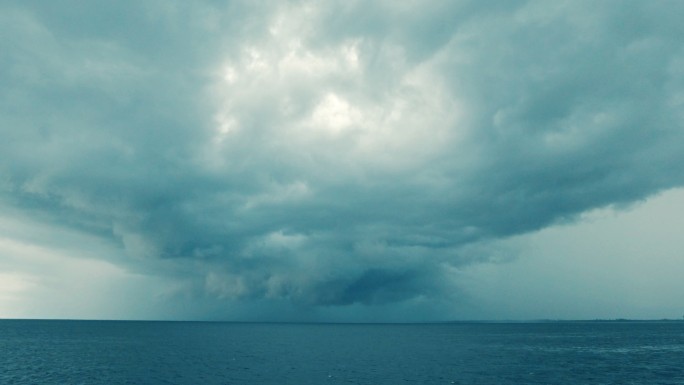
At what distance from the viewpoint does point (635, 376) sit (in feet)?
346

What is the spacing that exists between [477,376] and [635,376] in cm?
3541

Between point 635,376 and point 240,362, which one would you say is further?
point 240,362

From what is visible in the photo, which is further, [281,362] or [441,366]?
[281,362]

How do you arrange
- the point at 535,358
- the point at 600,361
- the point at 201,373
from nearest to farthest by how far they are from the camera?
1. the point at 201,373
2. the point at 600,361
3. the point at 535,358

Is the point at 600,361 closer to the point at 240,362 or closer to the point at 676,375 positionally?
the point at 676,375

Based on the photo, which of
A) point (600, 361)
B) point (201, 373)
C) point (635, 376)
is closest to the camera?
point (635, 376)

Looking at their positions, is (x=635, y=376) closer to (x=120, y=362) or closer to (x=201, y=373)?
(x=201, y=373)

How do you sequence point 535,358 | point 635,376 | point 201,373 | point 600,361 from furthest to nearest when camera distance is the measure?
point 535,358 → point 600,361 → point 201,373 → point 635,376

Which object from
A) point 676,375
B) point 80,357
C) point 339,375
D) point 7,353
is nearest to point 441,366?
point 339,375

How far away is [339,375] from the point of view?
367ft

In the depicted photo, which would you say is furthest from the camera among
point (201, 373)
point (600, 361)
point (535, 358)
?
point (535, 358)

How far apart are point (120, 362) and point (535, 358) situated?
12772 cm

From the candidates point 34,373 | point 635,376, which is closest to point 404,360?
point 635,376

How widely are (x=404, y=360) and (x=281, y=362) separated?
3880cm
